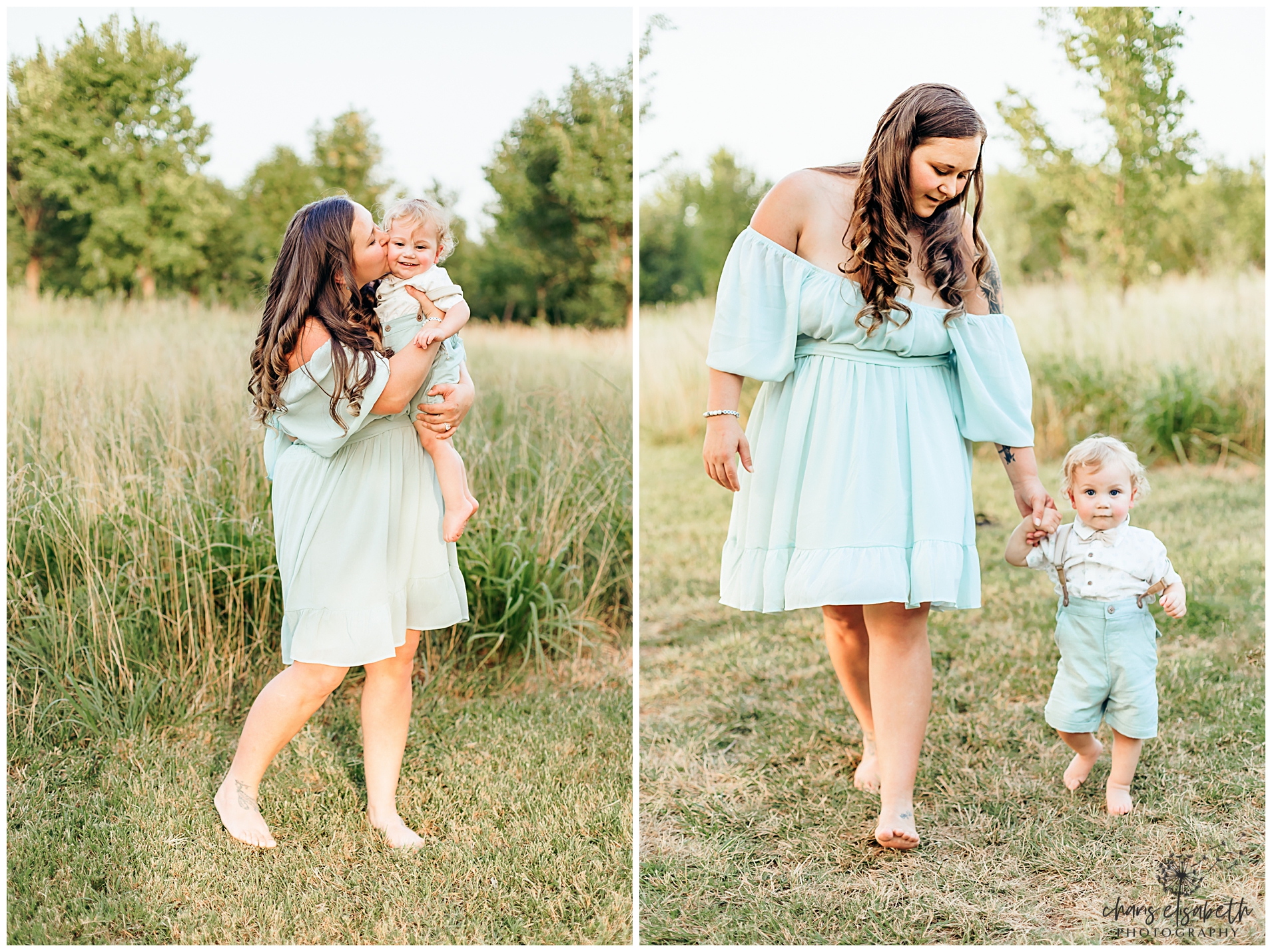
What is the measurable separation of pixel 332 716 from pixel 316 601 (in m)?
1.07

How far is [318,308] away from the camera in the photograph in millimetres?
2502

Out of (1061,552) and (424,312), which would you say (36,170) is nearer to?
(424,312)

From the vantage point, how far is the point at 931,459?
102 inches

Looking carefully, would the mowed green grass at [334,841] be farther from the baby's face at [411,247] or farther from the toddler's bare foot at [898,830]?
the baby's face at [411,247]

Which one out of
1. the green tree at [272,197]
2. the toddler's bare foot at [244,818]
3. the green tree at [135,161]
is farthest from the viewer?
the green tree at [272,197]

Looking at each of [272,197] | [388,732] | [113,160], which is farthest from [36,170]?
[388,732]

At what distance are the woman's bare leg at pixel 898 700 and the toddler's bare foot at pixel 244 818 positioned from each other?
1684 millimetres

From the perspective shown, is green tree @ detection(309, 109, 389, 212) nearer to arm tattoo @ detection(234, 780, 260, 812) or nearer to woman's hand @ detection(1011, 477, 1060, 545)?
arm tattoo @ detection(234, 780, 260, 812)

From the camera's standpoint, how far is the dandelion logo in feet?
8.05

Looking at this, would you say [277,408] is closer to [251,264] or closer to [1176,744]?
[1176,744]

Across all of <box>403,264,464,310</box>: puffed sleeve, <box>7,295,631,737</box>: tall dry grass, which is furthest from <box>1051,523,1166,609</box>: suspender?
<box>7,295,631,737</box>: tall dry grass

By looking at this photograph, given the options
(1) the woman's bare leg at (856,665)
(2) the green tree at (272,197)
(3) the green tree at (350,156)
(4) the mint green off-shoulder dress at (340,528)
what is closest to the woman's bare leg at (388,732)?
(4) the mint green off-shoulder dress at (340,528)

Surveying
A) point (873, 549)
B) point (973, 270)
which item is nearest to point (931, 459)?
point (873, 549)

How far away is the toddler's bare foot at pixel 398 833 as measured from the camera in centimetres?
273
